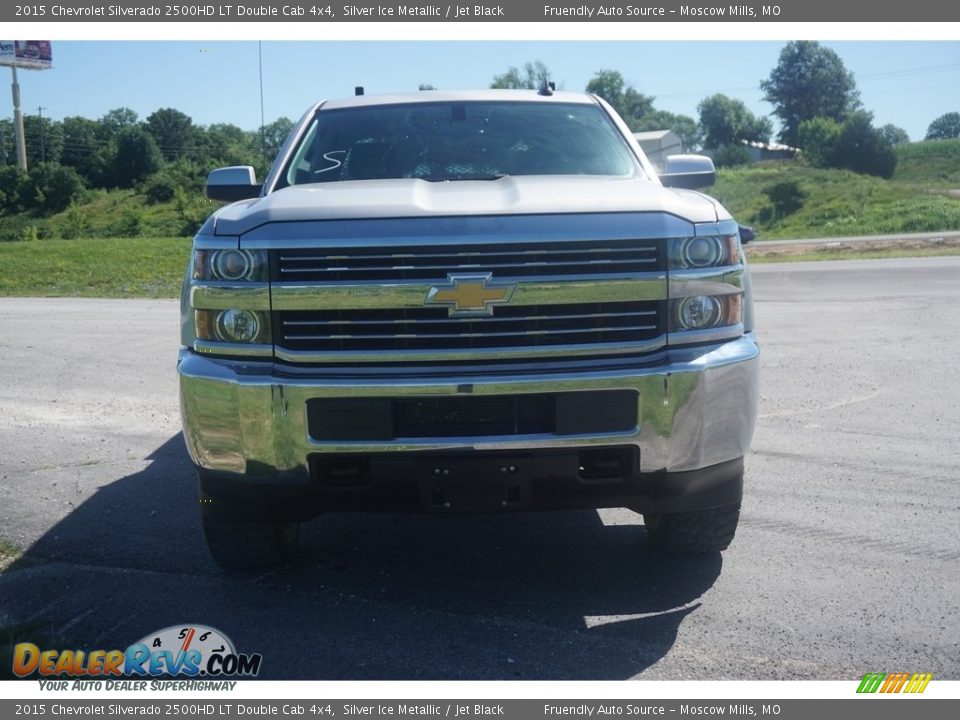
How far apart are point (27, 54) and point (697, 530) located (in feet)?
288

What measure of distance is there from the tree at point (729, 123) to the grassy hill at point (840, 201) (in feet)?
195

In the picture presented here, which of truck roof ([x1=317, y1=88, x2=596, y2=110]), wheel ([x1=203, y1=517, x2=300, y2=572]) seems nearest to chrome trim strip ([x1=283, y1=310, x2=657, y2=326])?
wheel ([x1=203, y1=517, x2=300, y2=572])

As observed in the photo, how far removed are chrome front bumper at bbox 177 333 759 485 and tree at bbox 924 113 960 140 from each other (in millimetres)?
145996

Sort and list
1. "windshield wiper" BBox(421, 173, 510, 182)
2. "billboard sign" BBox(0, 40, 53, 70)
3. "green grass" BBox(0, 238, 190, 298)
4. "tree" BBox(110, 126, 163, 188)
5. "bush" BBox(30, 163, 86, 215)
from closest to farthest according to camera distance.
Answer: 1. "windshield wiper" BBox(421, 173, 510, 182)
2. "green grass" BBox(0, 238, 190, 298)
3. "bush" BBox(30, 163, 86, 215)
4. "billboard sign" BBox(0, 40, 53, 70)
5. "tree" BBox(110, 126, 163, 188)

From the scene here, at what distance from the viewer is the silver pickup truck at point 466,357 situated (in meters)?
3.29

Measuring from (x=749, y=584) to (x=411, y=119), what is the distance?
2824mm

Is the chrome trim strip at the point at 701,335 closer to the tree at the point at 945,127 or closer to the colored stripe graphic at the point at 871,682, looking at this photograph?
the colored stripe graphic at the point at 871,682

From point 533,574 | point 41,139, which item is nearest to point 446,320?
point 533,574

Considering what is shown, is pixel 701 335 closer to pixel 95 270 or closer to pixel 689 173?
pixel 689 173

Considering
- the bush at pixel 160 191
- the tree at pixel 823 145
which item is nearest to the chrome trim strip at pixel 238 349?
the bush at pixel 160 191

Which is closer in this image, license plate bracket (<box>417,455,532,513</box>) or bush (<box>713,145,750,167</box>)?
license plate bracket (<box>417,455,532,513</box>)

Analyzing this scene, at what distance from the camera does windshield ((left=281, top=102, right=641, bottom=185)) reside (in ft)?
15.2

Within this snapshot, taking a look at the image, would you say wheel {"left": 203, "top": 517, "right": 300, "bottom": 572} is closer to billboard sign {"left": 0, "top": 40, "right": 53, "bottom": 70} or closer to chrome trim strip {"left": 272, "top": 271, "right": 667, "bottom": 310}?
chrome trim strip {"left": 272, "top": 271, "right": 667, "bottom": 310}

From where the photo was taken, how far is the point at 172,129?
9300cm
